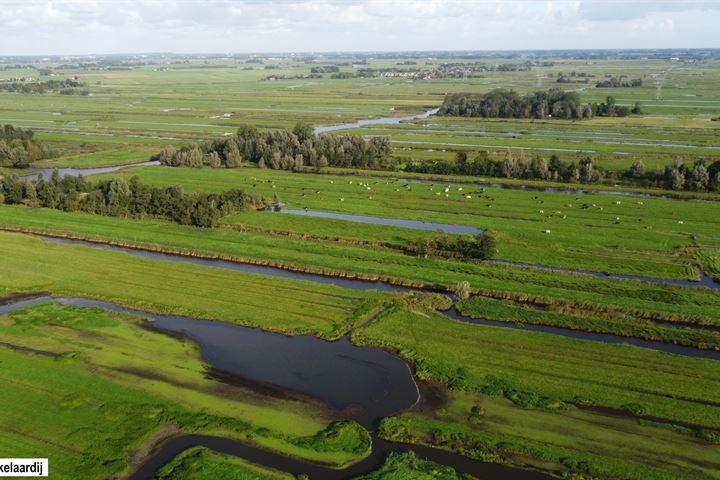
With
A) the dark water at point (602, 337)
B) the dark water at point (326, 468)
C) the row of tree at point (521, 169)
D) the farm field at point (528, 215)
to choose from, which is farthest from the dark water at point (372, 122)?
the dark water at point (326, 468)

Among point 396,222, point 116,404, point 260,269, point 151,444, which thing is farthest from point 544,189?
point 151,444

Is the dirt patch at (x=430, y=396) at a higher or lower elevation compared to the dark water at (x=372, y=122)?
lower

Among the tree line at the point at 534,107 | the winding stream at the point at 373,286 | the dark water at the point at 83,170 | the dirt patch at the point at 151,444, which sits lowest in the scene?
the dirt patch at the point at 151,444

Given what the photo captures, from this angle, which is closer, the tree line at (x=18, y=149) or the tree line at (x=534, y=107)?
the tree line at (x=18, y=149)

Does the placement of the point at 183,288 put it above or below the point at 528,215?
below

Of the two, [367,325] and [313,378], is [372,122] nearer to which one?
[367,325]

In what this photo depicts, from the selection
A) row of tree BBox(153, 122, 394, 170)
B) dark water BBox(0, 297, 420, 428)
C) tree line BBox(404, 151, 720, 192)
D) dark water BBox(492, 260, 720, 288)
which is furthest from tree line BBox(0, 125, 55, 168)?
dark water BBox(492, 260, 720, 288)

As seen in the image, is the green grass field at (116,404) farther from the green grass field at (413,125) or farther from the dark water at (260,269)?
the green grass field at (413,125)
